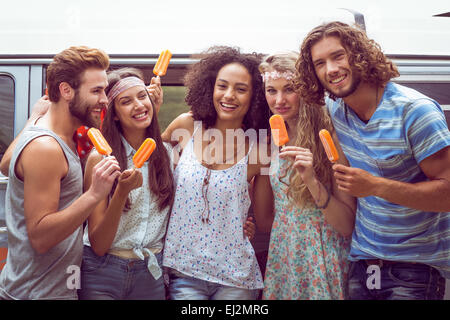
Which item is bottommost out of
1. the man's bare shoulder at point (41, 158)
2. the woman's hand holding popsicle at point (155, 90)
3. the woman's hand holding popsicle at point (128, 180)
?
the woman's hand holding popsicle at point (128, 180)

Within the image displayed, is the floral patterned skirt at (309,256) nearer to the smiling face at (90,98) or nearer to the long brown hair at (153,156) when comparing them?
the long brown hair at (153,156)

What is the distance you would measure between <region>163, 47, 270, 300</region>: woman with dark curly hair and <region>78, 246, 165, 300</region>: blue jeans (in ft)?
0.47

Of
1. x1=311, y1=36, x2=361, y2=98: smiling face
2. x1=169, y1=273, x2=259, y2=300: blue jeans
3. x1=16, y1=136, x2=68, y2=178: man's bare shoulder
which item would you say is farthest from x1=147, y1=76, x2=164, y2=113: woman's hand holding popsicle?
x1=169, y1=273, x2=259, y2=300: blue jeans

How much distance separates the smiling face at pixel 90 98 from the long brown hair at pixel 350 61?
1.06 m

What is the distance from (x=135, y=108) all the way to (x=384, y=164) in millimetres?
1319

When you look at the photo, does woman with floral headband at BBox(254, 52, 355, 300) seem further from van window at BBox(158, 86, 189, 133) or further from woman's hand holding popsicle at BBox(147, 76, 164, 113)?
van window at BBox(158, 86, 189, 133)

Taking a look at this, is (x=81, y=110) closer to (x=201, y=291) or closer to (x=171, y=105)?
(x=171, y=105)

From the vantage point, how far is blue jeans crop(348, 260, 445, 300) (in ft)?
6.90

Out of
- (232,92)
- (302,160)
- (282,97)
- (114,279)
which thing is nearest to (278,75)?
(282,97)

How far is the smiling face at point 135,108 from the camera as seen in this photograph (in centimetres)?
233

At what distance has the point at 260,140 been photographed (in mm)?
2551

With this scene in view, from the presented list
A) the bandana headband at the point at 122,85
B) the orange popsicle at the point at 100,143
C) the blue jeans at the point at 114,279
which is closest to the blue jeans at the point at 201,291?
the blue jeans at the point at 114,279
